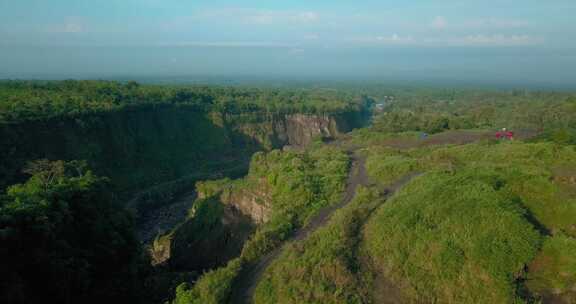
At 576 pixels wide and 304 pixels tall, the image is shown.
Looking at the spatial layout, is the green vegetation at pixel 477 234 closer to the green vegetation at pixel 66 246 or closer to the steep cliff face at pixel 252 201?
the steep cliff face at pixel 252 201

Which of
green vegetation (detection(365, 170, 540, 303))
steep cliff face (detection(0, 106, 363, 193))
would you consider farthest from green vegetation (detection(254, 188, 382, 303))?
steep cliff face (detection(0, 106, 363, 193))

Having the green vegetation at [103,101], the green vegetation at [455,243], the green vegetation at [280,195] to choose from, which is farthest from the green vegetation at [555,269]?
the green vegetation at [103,101]

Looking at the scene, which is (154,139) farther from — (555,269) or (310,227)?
(555,269)

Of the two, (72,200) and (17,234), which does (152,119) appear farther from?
(17,234)

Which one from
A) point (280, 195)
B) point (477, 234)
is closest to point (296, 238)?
point (280, 195)

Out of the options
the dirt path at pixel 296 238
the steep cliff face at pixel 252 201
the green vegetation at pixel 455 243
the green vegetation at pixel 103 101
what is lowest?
→ the steep cliff face at pixel 252 201

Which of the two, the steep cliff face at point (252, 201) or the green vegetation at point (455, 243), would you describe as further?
the steep cliff face at point (252, 201)
